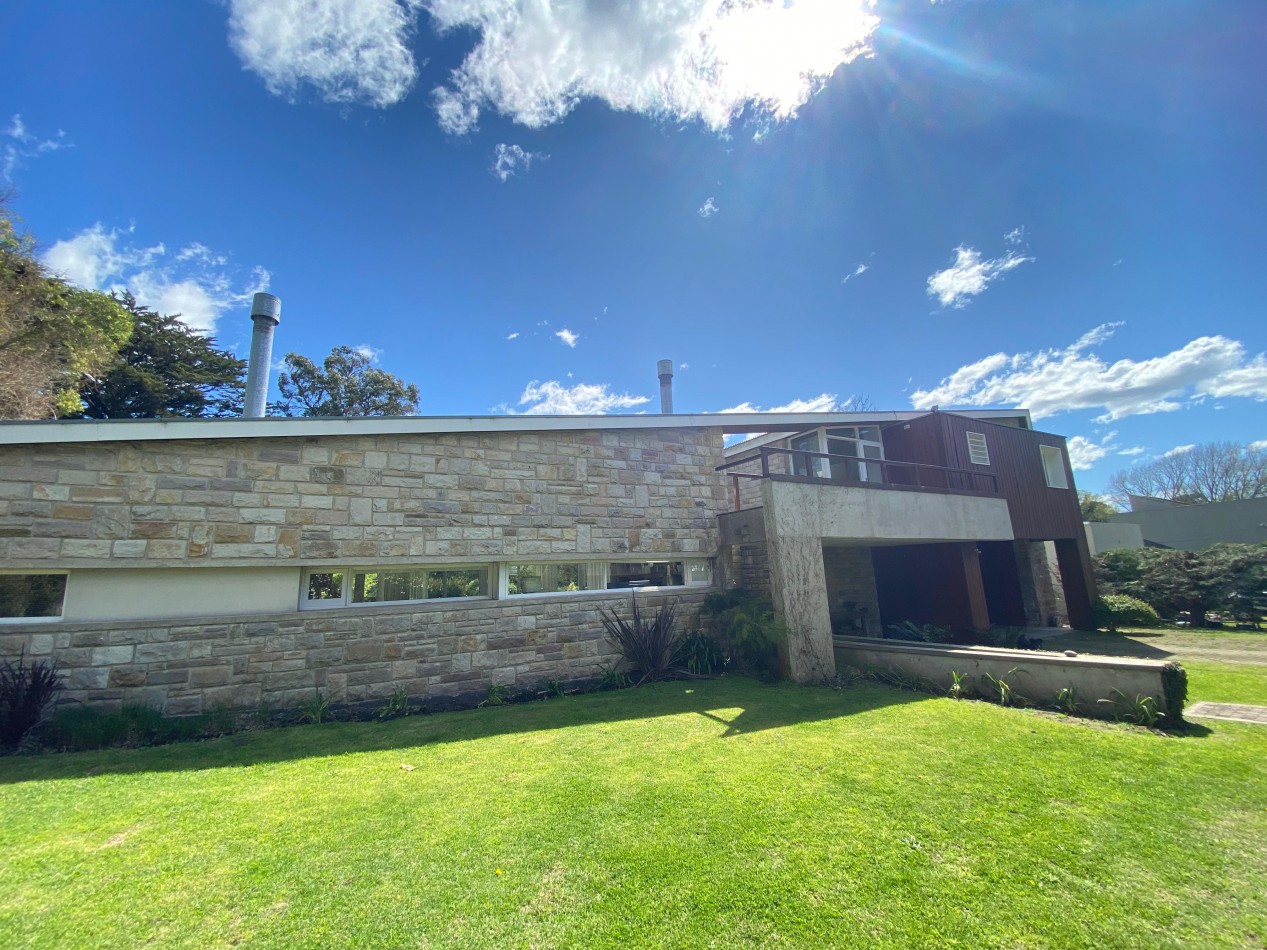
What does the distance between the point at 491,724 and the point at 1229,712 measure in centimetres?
889

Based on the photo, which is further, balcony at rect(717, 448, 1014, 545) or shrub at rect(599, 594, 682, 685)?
shrub at rect(599, 594, 682, 685)

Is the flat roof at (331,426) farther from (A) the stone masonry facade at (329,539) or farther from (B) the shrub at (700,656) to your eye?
(B) the shrub at (700,656)

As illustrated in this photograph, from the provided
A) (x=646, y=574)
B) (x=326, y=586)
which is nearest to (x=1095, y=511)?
(x=646, y=574)

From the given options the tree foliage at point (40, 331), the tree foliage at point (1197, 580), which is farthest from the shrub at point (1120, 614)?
the tree foliage at point (40, 331)

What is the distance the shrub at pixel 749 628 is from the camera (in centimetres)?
810

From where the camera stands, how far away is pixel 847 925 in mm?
2453

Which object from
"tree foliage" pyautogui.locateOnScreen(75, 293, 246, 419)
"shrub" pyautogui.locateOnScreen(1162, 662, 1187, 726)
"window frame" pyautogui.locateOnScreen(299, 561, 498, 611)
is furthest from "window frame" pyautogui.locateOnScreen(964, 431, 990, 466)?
"tree foliage" pyautogui.locateOnScreen(75, 293, 246, 419)

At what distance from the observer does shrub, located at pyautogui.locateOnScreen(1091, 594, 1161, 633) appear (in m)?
13.5

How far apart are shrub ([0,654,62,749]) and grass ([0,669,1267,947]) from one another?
37.7 inches

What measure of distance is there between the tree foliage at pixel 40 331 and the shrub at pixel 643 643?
49.4ft

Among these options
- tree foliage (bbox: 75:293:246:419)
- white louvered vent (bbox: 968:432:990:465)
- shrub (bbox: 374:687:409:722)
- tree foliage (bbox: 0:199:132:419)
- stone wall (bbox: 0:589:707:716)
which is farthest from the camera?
tree foliage (bbox: 75:293:246:419)

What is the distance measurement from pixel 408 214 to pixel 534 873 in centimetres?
1291

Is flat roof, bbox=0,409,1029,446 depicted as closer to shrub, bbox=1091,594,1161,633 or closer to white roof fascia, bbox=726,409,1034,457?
white roof fascia, bbox=726,409,1034,457

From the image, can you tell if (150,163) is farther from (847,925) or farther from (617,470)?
(847,925)
